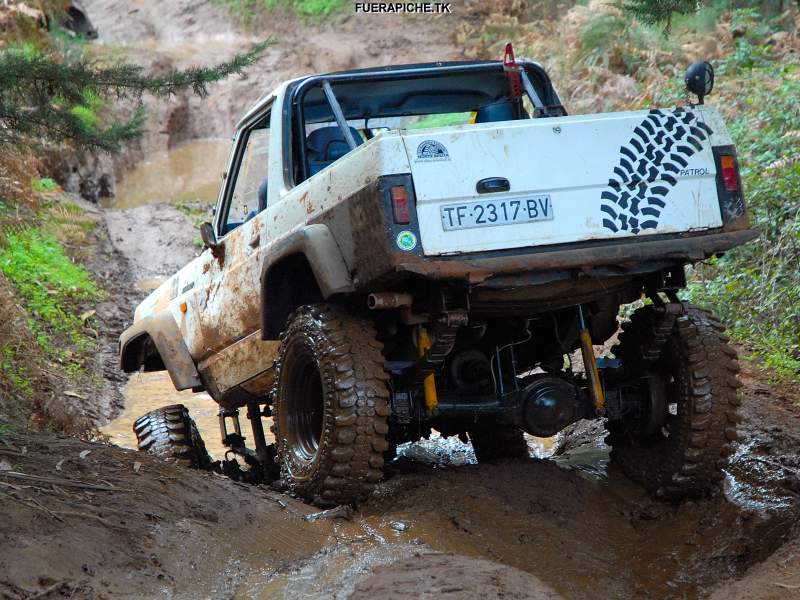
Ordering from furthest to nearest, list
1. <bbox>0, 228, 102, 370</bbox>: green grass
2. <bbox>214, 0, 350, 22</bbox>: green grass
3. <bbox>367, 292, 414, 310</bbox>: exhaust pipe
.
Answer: <bbox>214, 0, 350, 22</bbox>: green grass
<bbox>0, 228, 102, 370</bbox>: green grass
<bbox>367, 292, 414, 310</bbox>: exhaust pipe

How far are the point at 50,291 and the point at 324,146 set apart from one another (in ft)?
25.2

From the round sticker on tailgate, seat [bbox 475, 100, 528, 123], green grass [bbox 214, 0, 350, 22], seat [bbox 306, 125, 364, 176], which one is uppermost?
green grass [bbox 214, 0, 350, 22]

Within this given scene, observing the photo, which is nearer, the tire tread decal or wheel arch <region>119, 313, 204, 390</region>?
the tire tread decal

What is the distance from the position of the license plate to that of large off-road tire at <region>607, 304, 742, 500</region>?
3.07 ft

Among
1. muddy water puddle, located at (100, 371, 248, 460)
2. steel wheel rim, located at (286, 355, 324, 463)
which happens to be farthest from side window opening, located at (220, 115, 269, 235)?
muddy water puddle, located at (100, 371, 248, 460)

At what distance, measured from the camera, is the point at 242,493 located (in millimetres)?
4965

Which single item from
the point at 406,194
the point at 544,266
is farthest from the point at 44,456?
the point at 544,266

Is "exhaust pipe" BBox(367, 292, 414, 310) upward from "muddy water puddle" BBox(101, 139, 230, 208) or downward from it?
downward

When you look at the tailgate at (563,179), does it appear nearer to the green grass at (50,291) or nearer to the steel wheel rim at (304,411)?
the steel wheel rim at (304,411)

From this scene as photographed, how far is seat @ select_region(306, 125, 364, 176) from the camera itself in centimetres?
559

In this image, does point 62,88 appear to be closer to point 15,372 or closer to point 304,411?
point 304,411

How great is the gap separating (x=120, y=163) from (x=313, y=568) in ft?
78.6

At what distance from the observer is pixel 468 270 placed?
4.22 metres

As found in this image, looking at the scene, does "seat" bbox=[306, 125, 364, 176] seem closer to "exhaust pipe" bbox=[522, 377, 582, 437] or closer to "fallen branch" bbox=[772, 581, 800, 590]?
"exhaust pipe" bbox=[522, 377, 582, 437]
